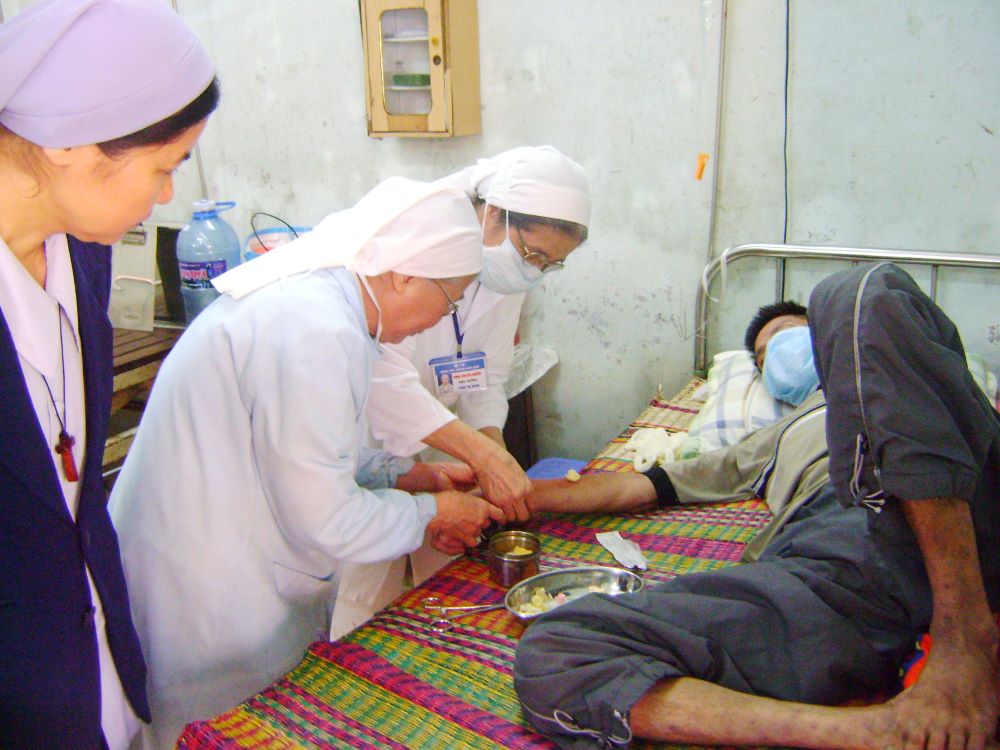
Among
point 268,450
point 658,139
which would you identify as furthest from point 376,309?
point 658,139

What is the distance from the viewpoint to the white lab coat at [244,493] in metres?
1.54

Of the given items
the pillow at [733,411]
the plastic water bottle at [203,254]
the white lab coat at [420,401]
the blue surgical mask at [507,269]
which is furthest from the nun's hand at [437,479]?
the plastic water bottle at [203,254]

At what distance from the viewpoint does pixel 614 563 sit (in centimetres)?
205

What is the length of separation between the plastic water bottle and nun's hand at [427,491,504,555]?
1.75m

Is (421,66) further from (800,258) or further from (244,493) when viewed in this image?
(244,493)

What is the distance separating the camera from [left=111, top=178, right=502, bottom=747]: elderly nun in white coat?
1545 millimetres

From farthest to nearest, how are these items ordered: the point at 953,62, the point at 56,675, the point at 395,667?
the point at 953,62 < the point at 395,667 < the point at 56,675

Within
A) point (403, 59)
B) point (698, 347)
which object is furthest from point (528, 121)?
point (698, 347)

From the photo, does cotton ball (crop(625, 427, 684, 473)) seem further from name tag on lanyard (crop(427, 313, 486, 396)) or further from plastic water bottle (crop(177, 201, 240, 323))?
plastic water bottle (crop(177, 201, 240, 323))

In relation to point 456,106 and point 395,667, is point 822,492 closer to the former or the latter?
point 395,667

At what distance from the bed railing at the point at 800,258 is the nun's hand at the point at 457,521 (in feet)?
5.21

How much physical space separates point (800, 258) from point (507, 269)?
52.2 inches

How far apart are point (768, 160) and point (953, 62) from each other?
637 millimetres

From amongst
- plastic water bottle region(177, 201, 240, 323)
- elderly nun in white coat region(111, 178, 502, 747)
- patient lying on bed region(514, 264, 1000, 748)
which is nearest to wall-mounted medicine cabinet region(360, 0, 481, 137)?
plastic water bottle region(177, 201, 240, 323)
